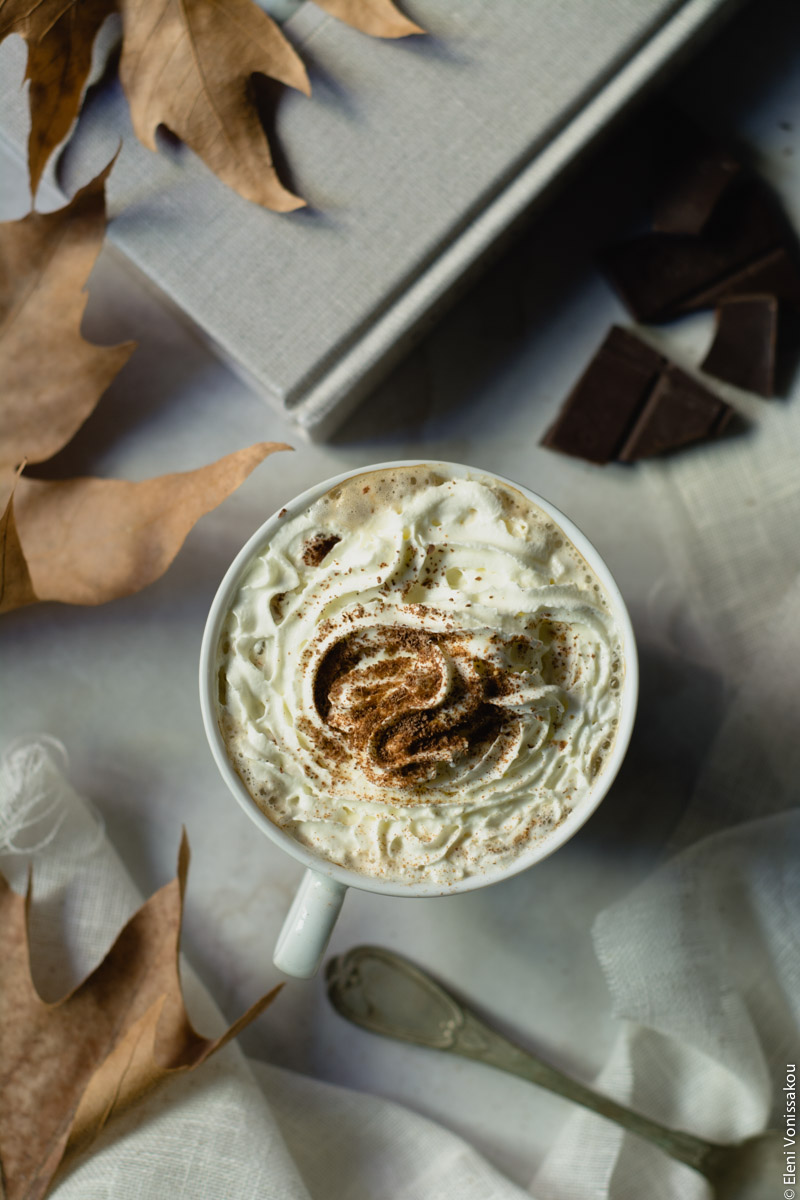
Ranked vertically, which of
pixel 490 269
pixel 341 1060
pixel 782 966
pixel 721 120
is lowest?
pixel 341 1060

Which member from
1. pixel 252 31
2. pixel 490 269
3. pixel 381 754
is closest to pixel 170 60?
pixel 252 31

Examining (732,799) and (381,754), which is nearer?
(381,754)

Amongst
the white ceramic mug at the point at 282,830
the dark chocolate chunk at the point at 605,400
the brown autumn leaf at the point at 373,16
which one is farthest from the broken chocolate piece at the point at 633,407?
the brown autumn leaf at the point at 373,16

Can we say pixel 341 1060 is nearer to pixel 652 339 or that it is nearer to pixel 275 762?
pixel 275 762

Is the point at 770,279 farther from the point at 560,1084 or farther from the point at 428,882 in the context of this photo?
the point at 560,1084

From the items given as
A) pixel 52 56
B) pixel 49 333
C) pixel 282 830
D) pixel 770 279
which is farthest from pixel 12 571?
pixel 770 279

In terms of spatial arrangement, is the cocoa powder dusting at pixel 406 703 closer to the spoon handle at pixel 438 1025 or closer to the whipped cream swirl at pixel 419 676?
the whipped cream swirl at pixel 419 676
